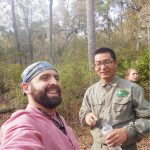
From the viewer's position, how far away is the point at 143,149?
796cm

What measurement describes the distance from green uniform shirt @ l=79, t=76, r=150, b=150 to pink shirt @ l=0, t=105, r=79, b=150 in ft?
4.02

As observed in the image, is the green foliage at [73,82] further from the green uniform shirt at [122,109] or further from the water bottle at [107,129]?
the water bottle at [107,129]

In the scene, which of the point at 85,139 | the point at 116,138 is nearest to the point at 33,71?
the point at 116,138

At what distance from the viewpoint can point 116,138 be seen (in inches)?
124

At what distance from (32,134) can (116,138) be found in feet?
5.06

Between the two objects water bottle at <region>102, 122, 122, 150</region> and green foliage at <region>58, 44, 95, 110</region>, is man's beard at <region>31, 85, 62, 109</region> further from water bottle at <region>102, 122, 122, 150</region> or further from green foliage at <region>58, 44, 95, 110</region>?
green foliage at <region>58, 44, 95, 110</region>

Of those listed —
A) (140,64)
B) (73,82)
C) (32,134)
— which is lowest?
(73,82)

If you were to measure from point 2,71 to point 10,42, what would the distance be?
78.6 feet

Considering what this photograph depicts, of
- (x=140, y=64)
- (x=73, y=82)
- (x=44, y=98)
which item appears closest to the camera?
(x=44, y=98)

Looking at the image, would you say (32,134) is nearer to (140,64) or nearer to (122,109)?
(122,109)

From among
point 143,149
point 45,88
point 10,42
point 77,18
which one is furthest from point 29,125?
point 77,18

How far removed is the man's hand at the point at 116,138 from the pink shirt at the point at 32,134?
2.87ft

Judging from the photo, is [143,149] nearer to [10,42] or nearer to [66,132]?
[66,132]

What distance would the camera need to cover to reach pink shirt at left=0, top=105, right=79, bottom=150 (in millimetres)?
1663
